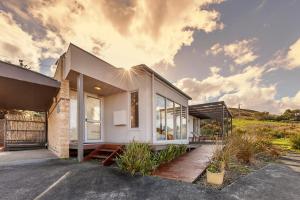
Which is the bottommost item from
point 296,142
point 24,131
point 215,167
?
point 296,142

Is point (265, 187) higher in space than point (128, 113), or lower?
lower

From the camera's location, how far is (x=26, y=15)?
7.86 metres

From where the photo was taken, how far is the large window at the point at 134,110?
7.91 meters

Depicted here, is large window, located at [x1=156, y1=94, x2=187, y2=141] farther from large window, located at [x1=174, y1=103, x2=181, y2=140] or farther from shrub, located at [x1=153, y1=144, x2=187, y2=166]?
shrub, located at [x1=153, y1=144, x2=187, y2=166]

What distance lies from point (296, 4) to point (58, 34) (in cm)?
1087

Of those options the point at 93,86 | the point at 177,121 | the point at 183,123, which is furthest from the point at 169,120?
the point at 93,86

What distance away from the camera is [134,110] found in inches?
316

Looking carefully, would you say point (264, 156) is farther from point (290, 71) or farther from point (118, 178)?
point (290, 71)

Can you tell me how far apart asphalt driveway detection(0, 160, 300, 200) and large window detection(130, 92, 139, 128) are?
2.69 meters

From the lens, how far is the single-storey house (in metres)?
6.26

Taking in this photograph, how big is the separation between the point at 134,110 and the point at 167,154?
232 centimetres

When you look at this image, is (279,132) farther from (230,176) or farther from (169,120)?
(230,176)

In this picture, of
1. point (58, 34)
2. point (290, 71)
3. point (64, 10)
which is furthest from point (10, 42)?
point (290, 71)

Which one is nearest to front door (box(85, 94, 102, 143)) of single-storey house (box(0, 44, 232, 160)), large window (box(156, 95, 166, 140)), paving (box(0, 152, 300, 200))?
single-storey house (box(0, 44, 232, 160))
